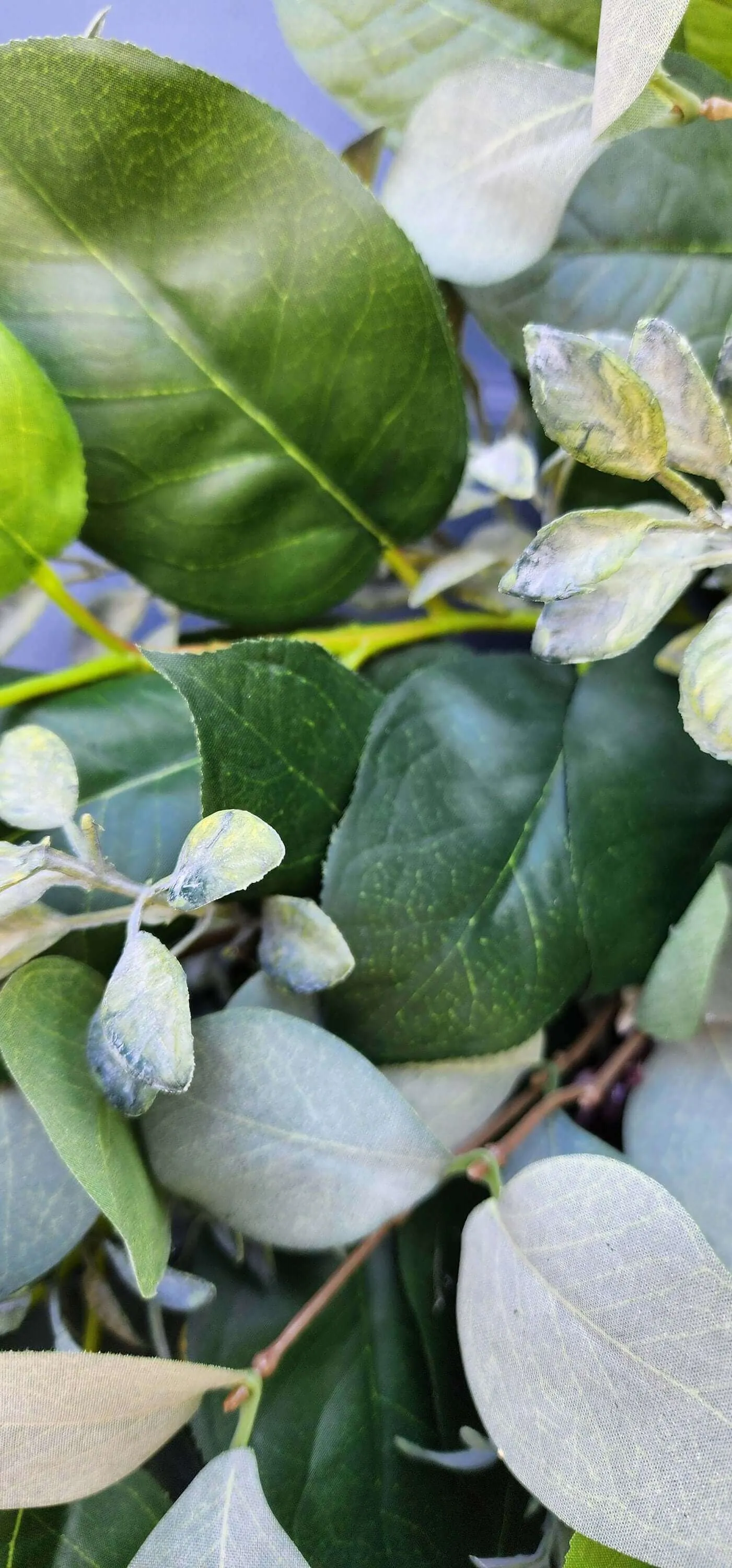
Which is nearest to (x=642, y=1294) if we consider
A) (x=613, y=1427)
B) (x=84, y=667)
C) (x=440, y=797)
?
(x=613, y=1427)

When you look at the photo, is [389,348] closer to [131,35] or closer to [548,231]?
[548,231]

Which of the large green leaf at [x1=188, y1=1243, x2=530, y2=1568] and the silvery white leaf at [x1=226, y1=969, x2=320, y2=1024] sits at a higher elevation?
the silvery white leaf at [x1=226, y1=969, x2=320, y2=1024]

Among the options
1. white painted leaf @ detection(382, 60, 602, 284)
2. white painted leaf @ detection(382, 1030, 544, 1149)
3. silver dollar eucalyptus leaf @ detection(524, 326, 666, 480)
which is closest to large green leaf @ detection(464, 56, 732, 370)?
white painted leaf @ detection(382, 60, 602, 284)

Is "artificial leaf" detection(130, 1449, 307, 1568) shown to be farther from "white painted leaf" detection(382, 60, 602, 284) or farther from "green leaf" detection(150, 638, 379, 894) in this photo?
"white painted leaf" detection(382, 60, 602, 284)

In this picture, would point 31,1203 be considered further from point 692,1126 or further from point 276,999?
point 692,1126

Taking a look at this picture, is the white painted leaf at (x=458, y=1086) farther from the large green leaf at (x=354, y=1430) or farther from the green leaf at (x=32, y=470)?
the green leaf at (x=32, y=470)

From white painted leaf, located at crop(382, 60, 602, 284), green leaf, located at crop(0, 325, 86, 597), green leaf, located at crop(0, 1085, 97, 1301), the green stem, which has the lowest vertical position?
green leaf, located at crop(0, 1085, 97, 1301)

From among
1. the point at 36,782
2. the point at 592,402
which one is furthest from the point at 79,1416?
the point at 592,402
